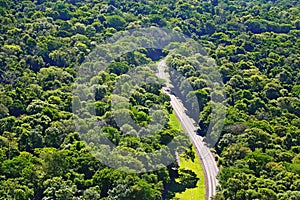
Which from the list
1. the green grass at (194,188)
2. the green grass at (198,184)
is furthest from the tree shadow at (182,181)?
the green grass at (198,184)

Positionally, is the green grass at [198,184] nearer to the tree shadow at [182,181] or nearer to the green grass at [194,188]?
the green grass at [194,188]

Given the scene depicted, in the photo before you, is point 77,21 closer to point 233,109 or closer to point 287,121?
point 233,109

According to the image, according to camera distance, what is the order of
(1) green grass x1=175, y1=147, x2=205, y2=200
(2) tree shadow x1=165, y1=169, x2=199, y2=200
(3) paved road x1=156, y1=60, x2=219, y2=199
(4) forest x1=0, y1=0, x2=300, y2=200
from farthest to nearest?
(3) paved road x1=156, y1=60, x2=219, y2=199 < (2) tree shadow x1=165, y1=169, x2=199, y2=200 < (1) green grass x1=175, y1=147, x2=205, y2=200 < (4) forest x1=0, y1=0, x2=300, y2=200

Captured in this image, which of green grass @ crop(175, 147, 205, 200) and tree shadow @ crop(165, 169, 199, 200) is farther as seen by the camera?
tree shadow @ crop(165, 169, 199, 200)

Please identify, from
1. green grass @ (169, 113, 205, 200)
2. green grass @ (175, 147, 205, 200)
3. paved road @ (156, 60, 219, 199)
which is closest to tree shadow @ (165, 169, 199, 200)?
green grass @ (169, 113, 205, 200)

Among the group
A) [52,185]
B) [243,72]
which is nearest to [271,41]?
[243,72]

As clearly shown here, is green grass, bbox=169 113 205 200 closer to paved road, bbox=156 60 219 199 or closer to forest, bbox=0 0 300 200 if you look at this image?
paved road, bbox=156 60 219 199
